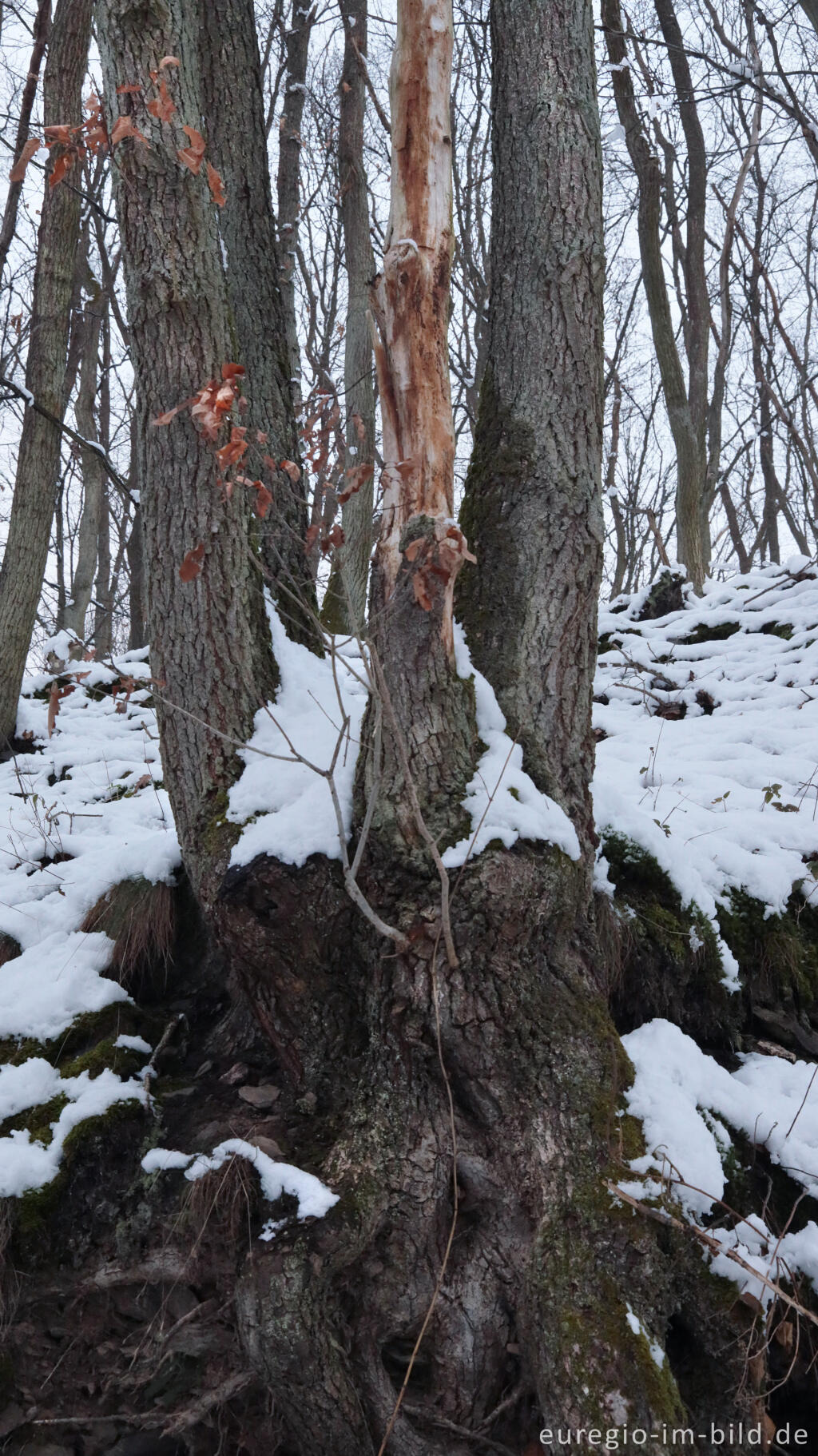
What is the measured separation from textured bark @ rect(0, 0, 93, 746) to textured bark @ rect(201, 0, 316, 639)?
2.53 meters

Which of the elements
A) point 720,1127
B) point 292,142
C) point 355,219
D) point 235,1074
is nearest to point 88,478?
point 355,219

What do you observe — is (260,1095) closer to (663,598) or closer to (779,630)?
(779,630)

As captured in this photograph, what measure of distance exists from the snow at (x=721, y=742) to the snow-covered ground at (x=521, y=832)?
0.04ft

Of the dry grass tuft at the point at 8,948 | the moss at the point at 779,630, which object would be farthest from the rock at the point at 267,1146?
the moss at the point at 779,630

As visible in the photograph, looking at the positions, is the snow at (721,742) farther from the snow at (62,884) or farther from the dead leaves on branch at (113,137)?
the dead leaves on branch at (113,137)

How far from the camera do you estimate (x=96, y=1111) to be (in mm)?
2480

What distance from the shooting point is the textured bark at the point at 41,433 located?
529 centimetres

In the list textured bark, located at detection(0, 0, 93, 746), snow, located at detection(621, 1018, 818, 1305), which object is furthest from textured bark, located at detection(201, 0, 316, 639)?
textured bark, located at detection(0, 0, 93, 746)

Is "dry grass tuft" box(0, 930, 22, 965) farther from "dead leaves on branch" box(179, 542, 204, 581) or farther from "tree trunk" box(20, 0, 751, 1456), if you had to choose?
"dead leaves on branch" box(179, 542, 204, 581)

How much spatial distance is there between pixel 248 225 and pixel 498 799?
7.98ft

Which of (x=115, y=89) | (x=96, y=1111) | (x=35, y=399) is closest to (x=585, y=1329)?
(x=96, y=1111)

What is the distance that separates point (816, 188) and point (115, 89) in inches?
Result: 529

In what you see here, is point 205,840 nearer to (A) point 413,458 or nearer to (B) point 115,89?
(A) point 413,458

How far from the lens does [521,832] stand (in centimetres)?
229
